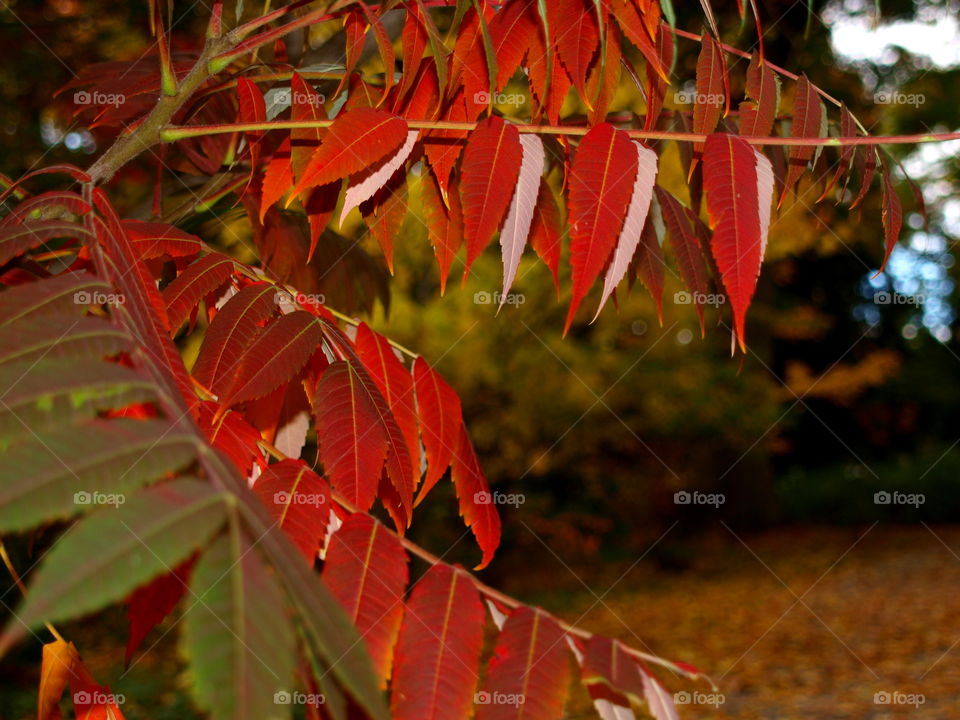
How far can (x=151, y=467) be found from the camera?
448 millimetres

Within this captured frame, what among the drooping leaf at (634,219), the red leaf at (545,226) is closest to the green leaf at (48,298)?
the drooping leaf at (634,219)

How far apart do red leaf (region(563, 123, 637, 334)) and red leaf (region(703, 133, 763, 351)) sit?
9 cm

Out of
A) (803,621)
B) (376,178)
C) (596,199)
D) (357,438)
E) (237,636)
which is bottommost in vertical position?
(237,636)

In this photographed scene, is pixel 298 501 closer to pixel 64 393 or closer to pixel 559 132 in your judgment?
pixel 64 393

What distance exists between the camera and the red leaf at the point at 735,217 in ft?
2.71

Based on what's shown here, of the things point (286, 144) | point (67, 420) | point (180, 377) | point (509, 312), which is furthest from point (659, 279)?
point (509, 312)

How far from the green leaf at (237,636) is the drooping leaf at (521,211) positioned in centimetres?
58

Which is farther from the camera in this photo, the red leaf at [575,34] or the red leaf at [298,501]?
the red leaf at [575,34]

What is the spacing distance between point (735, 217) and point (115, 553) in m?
0.71

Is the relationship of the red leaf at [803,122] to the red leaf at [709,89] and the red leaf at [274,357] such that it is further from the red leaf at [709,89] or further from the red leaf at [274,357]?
the red leaf at [274,357]

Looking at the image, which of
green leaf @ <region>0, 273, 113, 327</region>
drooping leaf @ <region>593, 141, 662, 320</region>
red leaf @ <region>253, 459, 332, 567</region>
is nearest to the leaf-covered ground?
drooping leaf @ <region>593, 141, 662, 320</region>

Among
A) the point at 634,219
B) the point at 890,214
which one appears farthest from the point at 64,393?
the point at 890,214

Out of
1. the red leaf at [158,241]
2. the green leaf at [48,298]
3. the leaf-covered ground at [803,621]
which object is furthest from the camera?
the leaf-covered ground at [803,621]

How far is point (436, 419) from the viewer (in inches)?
42.6
